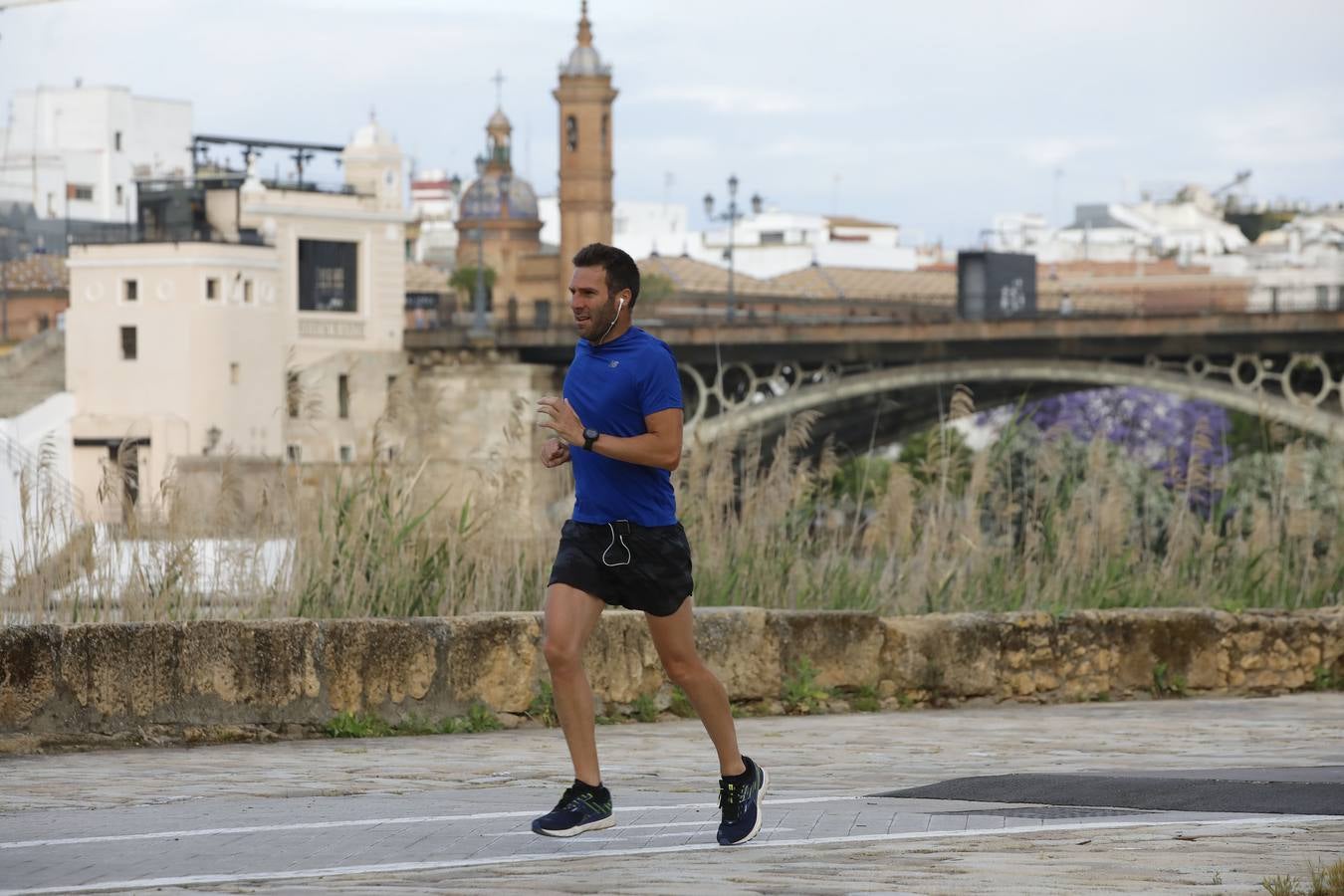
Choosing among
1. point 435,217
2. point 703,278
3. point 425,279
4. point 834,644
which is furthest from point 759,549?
point 435,217

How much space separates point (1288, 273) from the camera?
106562 mm

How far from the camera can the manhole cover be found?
631 cm

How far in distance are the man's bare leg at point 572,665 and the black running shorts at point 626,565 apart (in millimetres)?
43

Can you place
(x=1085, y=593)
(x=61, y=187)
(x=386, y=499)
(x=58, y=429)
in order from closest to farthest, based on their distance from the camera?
1. (x=386, y=499)
2. (x=1085, y=593)
3. (x=58, y=429)
4. (x=61, y=187)

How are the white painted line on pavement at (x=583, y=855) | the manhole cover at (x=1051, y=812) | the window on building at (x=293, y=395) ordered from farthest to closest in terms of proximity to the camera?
1. the window on building at (x=293, y=395)
2. the manhole cover at (x=1051, y=812)
3. the white painted line on pavement at (x=583, y=855)

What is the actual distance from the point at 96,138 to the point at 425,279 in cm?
1584

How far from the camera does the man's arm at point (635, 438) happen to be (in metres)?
5.97

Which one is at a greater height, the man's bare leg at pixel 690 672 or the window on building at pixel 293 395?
the window on building at pixel 293 395

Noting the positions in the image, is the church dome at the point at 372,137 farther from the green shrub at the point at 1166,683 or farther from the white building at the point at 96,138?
the green shrub at the point at 1166,683

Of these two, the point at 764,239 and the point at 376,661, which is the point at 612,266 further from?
the point at 764,239

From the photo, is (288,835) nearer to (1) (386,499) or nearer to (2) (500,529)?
(1) (386,499)

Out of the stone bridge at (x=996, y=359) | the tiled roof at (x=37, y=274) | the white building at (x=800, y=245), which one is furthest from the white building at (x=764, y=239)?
the stone bridge at (x=996, y=359)

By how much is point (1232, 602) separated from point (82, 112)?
10168 centimetres

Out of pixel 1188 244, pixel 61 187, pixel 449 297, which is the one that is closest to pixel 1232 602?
pixel 449 297
